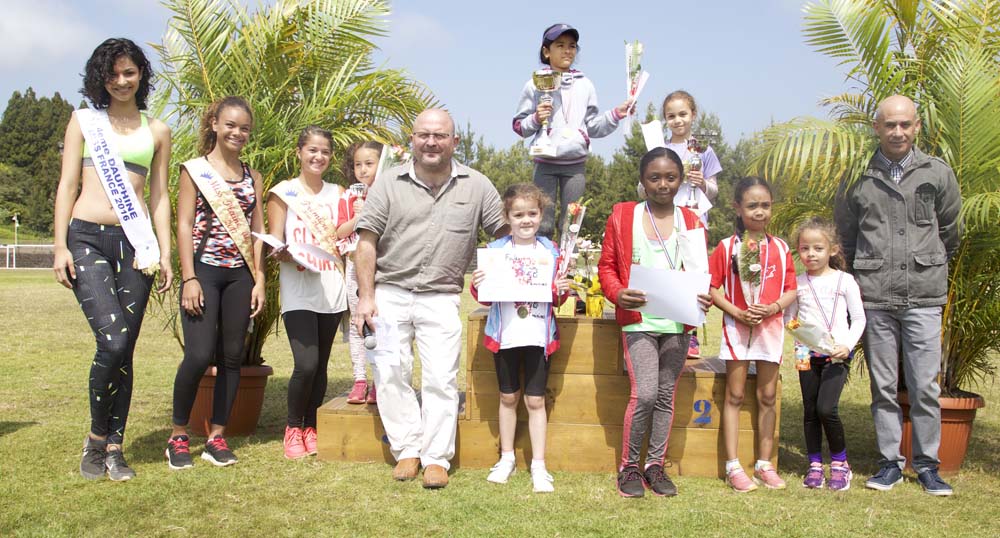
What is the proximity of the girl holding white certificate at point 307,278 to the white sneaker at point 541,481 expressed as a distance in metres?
1.62

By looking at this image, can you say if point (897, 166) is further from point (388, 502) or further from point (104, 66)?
point (104, 66)

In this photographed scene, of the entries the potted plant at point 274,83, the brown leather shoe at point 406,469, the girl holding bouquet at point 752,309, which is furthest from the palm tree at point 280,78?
the girl holding bouquet at point 752,309

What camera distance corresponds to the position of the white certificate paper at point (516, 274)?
15.6 ft

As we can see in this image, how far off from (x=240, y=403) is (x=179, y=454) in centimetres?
102

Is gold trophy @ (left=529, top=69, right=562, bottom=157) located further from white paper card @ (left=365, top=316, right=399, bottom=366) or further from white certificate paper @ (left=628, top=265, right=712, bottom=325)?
white paper card @ (left=365, top=316, right=399, bottom=366)

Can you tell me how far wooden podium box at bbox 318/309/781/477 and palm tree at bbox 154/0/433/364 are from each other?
2.06 m

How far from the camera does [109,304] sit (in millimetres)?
4539

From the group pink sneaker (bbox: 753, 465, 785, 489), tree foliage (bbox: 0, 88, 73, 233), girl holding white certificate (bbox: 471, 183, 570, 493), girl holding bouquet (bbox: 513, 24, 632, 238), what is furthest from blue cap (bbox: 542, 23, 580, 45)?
tree foliage (bbox: 0, 88, 73, 233)

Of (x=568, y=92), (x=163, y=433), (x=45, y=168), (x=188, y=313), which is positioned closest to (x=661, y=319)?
(x=568, y=92)

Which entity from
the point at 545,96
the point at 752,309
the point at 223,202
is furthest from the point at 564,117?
the point at 223,202

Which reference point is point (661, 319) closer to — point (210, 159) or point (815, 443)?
point (815, 443)

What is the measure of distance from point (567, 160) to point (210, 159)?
2419mm

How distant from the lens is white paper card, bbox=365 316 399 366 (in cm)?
489

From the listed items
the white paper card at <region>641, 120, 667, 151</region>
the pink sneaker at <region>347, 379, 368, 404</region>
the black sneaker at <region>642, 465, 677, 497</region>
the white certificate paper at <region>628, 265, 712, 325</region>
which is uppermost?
the white paper card at <region>641, 120, 667, 151</region>
